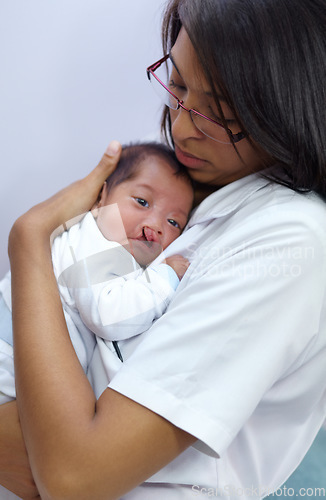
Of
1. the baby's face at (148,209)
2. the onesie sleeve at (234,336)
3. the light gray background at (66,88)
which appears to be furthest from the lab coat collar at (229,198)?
the light gray background at (66,88)

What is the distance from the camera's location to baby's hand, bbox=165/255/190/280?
4.23 feet

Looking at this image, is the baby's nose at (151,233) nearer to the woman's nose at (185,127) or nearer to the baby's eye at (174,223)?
the baby's eye at (174,223)

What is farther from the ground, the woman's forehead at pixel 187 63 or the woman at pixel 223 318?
the woman's forehead at pixel 187 63

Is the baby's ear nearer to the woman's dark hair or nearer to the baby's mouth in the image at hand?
the baby's mouth

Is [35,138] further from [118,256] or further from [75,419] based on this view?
[75,419]

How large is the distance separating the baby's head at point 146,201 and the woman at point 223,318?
0.12 metres

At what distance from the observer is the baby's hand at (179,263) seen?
4.23 ft

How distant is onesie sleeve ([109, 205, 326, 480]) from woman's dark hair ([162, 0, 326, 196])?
0.60 ft

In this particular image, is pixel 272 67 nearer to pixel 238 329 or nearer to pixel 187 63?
pixel 187 63

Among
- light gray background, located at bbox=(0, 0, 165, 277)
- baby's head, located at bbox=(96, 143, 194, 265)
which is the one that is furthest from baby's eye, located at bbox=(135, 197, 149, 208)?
light gray background, located at bbox=(0, 0, 165, 277)

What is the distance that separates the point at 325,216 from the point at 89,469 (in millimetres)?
646

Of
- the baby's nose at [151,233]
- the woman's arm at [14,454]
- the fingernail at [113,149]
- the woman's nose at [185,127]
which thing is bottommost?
the woman's arm at [14,454]

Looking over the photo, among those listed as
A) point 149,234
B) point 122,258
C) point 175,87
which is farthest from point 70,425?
point 175,87

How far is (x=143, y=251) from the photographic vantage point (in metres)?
1.40
